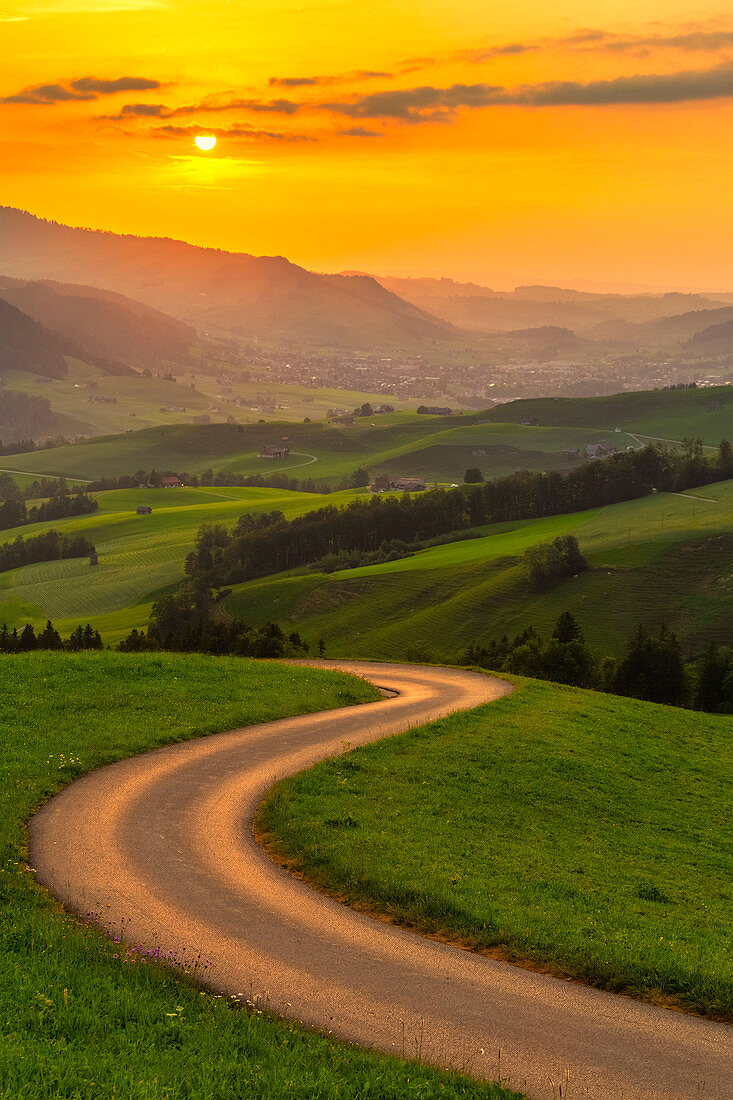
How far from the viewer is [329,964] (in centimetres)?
1764

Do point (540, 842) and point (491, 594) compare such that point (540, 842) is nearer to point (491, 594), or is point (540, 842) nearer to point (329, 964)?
point (329, 964)

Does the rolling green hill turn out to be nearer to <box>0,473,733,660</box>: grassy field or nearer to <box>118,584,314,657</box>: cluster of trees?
<box>0,473,733,660</box>: grassy field

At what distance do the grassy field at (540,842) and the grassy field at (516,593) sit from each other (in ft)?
322

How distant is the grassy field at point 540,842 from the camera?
1925 cm

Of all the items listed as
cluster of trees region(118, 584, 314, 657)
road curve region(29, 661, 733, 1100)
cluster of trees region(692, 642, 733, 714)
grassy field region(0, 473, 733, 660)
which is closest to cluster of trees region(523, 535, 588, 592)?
grassy field region(0, 473, 733, 660)

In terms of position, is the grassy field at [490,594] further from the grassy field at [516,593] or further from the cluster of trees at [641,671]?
the cluster of trees at [641,671]

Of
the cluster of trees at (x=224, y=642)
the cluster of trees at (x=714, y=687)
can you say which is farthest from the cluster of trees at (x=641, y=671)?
the cluster of trees at (x=224, y=642)

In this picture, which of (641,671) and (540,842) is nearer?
(540,842)

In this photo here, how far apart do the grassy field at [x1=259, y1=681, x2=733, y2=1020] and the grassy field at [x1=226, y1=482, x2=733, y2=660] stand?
98045 mm

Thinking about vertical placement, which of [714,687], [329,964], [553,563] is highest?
[329,964]

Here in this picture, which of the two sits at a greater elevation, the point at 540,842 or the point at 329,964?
the point at 329,964

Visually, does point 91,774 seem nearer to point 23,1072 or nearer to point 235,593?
point 23,1072

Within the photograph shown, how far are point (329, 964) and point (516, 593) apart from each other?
13873cm

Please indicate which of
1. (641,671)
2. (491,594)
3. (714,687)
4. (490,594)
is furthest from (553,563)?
(714,687)
